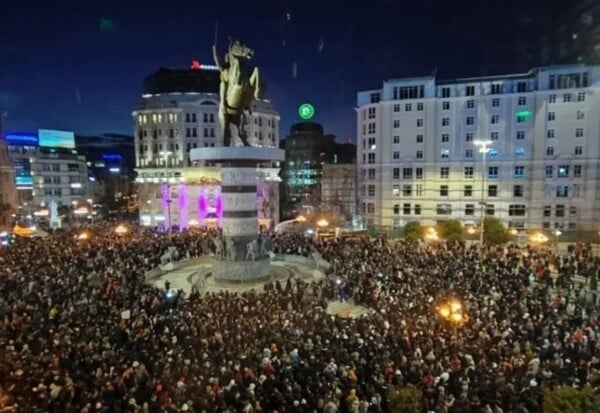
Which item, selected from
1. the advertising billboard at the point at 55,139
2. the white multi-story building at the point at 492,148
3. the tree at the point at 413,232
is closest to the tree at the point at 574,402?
the tree at the point at 413,232

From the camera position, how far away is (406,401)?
9.84m

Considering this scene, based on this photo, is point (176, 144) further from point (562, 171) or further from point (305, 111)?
point (562, 171)

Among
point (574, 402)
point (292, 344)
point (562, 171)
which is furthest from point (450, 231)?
point (574, 402)

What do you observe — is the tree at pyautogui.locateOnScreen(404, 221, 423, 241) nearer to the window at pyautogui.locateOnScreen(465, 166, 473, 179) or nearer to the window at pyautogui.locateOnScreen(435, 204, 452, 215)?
the window at pyautogui.locateOnScreen(435, 204, 452, 215)

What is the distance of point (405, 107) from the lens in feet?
165

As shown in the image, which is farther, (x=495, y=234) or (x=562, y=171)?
(x=562, y=171)

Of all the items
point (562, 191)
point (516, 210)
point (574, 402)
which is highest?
point (562, 191)

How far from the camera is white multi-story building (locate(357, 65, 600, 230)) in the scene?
45.2 m

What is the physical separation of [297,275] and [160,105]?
4887cm

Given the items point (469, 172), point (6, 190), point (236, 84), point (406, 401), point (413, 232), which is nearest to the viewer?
point (406, 401)

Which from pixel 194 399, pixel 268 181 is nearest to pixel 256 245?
pixel 194 399

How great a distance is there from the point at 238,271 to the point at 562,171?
124ft

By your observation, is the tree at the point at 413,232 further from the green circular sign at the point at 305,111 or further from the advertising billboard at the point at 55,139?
the advertising billboard at the point at 55,139

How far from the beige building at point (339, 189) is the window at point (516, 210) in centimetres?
2675
